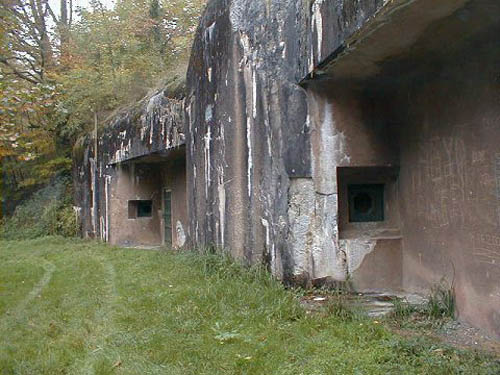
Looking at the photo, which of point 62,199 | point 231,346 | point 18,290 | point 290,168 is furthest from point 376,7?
point 62,199

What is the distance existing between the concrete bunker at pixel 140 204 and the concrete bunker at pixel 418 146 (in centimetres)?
633

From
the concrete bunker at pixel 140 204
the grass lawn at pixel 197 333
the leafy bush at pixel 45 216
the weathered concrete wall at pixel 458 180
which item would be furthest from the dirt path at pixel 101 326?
the leafy bush at pixel 45 216

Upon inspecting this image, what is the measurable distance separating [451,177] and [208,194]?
3.31 m

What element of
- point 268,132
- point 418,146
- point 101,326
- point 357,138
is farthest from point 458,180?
point 101,326

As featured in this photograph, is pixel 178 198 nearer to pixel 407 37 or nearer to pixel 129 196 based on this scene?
pixel 129 196

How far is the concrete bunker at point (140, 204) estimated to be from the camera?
11111 millimetres

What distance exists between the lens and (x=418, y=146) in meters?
4.84

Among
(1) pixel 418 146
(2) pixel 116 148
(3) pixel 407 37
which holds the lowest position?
(1) pixel 418 146

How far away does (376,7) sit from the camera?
3.24m

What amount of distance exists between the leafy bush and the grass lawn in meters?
7.97

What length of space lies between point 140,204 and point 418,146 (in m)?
7.91

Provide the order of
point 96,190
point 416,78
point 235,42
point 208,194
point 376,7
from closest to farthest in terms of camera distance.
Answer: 1. point 376,7
2. point 416,78
3. point 235,42
4. point 208,194
5. point 96,190

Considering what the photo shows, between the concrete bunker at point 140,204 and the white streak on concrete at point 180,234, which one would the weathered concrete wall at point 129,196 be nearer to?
the concrete bunker at point 140,204

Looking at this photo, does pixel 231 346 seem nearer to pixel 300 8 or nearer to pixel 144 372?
pixel 144 372
